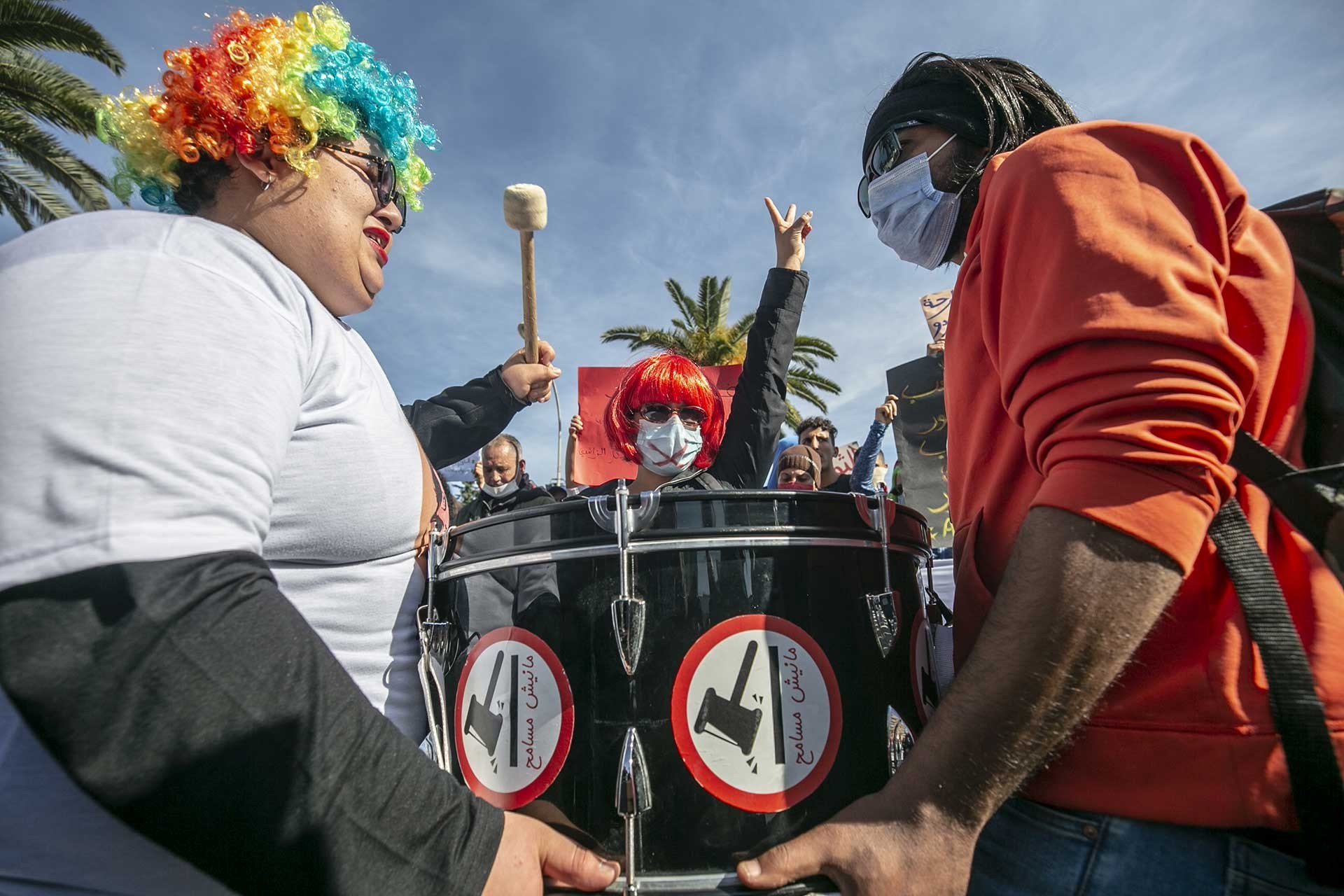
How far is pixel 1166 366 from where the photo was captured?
3.26 feet

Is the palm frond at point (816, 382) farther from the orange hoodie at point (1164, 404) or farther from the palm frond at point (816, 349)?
the orange hoodie at point (1164, 404)

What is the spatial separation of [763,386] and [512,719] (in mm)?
2204

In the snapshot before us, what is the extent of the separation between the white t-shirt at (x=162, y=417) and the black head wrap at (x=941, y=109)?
166cm

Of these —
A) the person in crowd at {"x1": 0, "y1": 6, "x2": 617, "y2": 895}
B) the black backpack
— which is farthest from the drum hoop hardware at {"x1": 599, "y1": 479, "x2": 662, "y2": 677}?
the black backpack

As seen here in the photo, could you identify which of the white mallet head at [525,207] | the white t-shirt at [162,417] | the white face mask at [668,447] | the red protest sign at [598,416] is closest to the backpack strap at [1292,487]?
the white t-shirt at [162,417]

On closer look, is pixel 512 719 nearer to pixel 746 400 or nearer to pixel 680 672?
pixel 680 672

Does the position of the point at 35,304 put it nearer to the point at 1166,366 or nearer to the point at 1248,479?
the point at 1166,366

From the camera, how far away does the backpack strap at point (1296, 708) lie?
0.96m

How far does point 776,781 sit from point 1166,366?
898 millimetres

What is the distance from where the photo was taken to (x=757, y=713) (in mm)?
1284

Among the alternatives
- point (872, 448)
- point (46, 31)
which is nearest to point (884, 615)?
point (872, 448)

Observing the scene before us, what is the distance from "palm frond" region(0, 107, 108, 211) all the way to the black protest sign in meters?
10.1

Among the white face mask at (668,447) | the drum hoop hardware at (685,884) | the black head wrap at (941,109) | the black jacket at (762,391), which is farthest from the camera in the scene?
the white face mask at (668,447)

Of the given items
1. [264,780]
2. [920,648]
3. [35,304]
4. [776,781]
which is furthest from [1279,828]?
[35,304]
